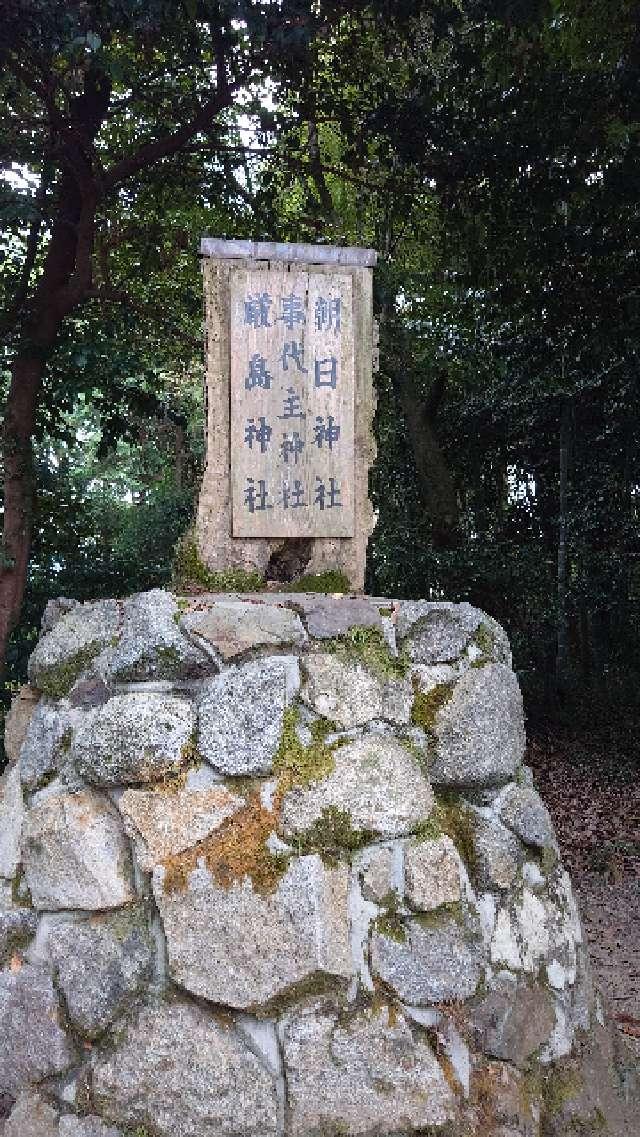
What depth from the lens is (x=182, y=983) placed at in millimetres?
2195

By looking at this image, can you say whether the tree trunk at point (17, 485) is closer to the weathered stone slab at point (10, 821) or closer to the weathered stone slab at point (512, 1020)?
the weathered stone slab at point (10, 821)

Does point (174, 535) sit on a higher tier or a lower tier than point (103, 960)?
higher

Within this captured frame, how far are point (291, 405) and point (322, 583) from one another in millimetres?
564

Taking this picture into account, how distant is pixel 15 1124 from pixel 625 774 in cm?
623

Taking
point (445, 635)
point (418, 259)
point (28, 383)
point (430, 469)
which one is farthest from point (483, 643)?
point (418, 259)

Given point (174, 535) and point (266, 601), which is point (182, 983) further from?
point (174, 535)

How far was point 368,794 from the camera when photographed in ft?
7.66

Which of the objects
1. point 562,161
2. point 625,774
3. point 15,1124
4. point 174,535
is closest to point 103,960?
point 15,1124

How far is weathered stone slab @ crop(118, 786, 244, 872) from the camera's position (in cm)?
229

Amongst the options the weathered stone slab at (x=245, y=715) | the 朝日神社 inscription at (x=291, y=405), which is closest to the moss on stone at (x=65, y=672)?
the weathered stone slab at (x=245, y=715)

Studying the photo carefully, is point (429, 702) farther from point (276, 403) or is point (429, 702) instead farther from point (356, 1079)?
point (276, 403)

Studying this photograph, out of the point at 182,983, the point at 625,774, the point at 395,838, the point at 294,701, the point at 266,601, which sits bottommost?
the point at 625,774

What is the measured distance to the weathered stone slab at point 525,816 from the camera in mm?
2541

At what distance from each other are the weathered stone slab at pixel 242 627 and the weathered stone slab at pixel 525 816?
723mm
